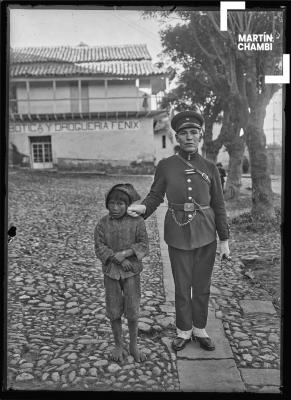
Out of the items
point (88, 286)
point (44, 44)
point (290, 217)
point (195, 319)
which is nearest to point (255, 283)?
point (195, 319)

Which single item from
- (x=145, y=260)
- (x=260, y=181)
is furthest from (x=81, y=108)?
(x=145, y=260)

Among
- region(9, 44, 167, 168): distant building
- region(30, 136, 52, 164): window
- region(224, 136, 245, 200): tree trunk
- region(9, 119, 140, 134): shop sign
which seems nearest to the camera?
region(9, 44, 167, 168): distant building

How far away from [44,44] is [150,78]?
183 centimetres

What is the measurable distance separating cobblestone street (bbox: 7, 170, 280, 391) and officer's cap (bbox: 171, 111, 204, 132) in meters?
0.64

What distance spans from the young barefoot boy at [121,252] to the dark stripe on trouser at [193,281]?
0.36 metres

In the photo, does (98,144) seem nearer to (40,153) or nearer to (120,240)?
(40,153)

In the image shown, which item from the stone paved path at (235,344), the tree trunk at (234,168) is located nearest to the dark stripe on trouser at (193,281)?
the stone paved path at (235,344)

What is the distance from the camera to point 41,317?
10.6 ft

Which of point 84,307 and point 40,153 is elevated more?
point 40,153

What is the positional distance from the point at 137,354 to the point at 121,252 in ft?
2.37

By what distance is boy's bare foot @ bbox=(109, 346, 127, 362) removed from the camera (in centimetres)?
280

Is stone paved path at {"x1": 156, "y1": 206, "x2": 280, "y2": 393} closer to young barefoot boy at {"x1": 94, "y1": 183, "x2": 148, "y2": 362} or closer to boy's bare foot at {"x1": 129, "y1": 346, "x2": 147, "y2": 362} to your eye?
boy's bare foot at {"x1": 129, "y1": 346, "x2": 147, "y2": 362}

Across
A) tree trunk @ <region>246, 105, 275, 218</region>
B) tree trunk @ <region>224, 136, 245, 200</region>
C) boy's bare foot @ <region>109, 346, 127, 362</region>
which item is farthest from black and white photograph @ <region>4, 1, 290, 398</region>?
tree trunk @ <region>224, 136, 245, 200</region>

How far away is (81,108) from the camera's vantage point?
6047mm
